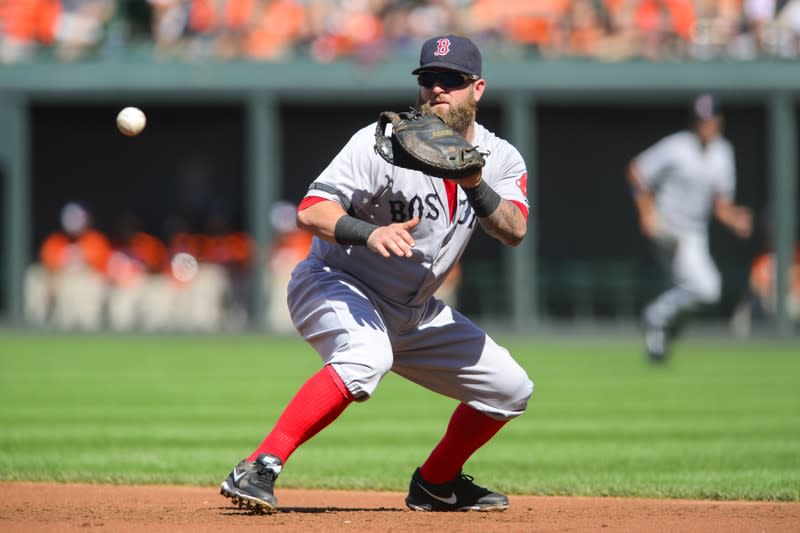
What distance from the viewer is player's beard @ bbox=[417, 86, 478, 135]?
5.50 m

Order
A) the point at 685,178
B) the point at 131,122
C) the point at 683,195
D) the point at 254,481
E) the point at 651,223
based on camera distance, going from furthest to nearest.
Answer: the point at 685,178 → the point at 683,195 → the point at 651,223 → the point at 131,122 → the point at 254,481

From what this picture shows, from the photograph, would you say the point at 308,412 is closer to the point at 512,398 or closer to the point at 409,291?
the point at 409,291

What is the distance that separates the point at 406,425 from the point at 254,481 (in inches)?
178

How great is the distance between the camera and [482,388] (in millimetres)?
5742

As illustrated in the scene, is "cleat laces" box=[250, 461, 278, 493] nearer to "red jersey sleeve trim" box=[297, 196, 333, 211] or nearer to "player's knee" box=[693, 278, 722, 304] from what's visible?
"red jersey sleeve trim" box=[297, 196, 333, 211]

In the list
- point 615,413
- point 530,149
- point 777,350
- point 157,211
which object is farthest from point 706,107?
point 157,211

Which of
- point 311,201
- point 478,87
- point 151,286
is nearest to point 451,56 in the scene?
point 478,87

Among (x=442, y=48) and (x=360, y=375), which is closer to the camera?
(x=360, y=375)

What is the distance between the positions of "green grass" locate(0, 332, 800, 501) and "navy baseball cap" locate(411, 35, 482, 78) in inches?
87.9

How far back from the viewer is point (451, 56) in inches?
213

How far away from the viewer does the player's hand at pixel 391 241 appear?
5.01 meters

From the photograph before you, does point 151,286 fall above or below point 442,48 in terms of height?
below

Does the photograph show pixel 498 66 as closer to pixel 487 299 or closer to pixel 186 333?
pixel 487 299

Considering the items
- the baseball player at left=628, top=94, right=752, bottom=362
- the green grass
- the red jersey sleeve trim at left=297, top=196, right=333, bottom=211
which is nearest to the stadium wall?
the green grass
